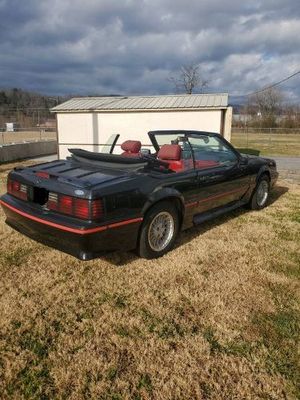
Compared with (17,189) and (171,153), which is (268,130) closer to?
(171,153)

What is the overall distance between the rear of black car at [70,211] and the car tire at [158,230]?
0.18 m

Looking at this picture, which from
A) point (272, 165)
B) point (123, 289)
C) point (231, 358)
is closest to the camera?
point (231, 358)

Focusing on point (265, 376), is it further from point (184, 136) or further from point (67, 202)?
point (184, 136)

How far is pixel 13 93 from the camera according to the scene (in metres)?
62.4

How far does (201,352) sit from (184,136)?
3.00 m

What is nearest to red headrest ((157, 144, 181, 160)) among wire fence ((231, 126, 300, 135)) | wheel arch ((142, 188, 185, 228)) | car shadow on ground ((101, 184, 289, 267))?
wheel arch ((142, 188, 185, 228))

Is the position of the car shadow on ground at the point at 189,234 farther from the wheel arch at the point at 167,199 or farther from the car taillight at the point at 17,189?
the car taillight at the point at 17,189

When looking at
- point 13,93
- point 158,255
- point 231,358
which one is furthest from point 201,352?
point 13,93

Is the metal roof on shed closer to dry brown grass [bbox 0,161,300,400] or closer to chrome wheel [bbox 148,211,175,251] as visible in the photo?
chrome wheel [bbox 148,211,175,251]

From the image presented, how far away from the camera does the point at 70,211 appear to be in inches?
125

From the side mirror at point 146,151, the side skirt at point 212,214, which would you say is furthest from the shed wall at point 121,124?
the side mirror at point 146,151

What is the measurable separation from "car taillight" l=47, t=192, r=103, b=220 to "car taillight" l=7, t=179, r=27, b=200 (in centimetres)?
52

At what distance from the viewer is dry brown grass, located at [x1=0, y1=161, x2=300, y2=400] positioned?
7.17 feet

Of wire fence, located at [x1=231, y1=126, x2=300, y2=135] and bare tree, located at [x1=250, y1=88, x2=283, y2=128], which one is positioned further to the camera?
bare tree, located at [x1=250, y1=88, x2=283, y2=128]
